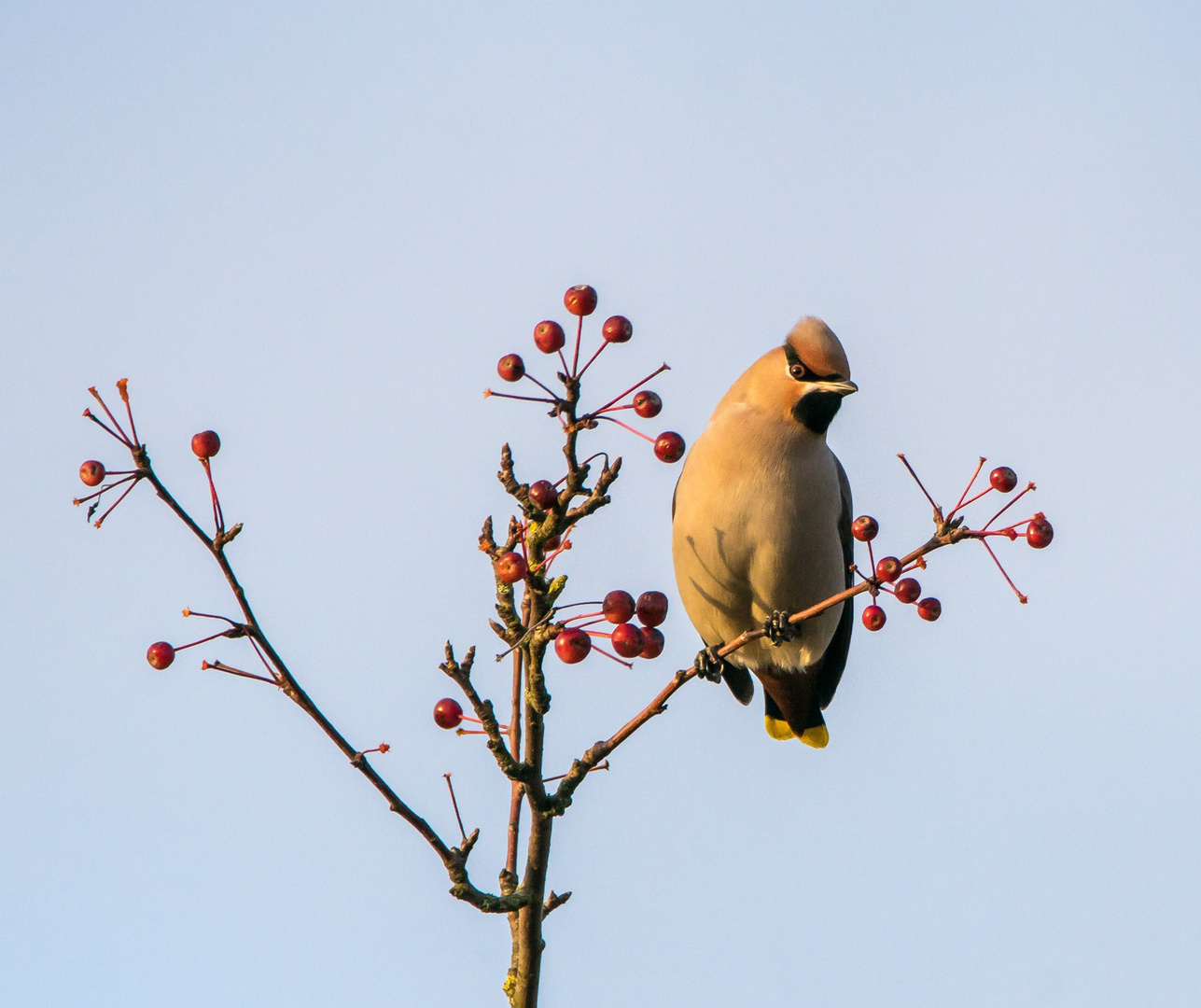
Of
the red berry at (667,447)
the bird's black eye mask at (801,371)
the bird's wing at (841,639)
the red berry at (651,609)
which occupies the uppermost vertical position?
the bird's black eye mask at (801,371)

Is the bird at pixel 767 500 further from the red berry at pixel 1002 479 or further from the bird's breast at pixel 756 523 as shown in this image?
the red berry at pixel 1002 479

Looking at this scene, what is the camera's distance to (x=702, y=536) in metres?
4.59

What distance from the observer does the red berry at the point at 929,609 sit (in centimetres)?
320

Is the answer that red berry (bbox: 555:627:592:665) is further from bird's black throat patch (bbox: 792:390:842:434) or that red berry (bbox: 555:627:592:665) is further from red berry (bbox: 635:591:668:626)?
bird's black throat patch (bbox: 792:390:842:434)

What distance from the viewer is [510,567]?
260 centimetres

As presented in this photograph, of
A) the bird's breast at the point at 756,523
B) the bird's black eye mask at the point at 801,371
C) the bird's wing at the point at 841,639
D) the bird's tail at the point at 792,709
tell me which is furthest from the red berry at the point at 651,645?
the bird's tail at the point at 792,709

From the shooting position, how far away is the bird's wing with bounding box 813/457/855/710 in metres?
5.18

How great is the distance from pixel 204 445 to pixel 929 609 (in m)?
1.67

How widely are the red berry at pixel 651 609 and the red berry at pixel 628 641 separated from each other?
112 millimetres

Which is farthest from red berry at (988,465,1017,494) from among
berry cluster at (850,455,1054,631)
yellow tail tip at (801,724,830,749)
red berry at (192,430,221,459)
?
yellow tail tip at (801,724,830,749)

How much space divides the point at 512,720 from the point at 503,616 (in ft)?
0.66

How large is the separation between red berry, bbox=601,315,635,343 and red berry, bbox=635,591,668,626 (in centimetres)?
55

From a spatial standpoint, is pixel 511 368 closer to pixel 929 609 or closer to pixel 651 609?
pixel 651 609

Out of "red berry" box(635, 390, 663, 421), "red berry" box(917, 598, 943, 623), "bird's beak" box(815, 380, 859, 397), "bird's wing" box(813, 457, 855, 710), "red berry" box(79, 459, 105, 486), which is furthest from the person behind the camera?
"bird's wing" box(813, 457, 855, 710)
